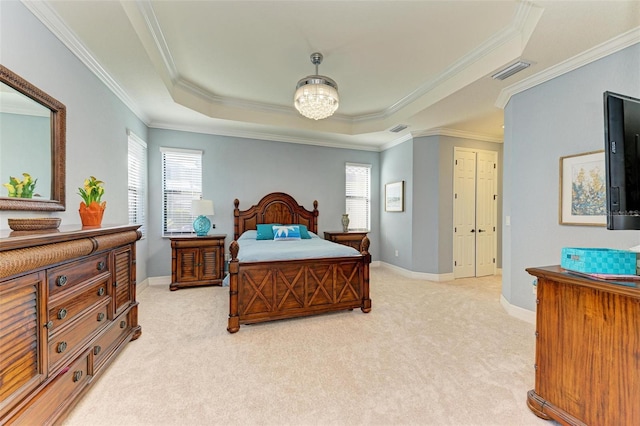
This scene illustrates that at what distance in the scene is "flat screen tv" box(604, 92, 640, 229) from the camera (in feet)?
4.60

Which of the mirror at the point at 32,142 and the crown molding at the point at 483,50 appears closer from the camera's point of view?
the mirror at the point at 32,142

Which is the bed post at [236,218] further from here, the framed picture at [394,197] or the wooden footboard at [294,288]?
the framed picture at [394,197]

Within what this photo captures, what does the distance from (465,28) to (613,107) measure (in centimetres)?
168

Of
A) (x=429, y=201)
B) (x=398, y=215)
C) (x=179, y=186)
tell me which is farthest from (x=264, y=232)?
(x=429, y=201)

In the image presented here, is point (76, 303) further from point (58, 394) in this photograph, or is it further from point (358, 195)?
point (358, 195)

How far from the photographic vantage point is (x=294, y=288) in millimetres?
3141

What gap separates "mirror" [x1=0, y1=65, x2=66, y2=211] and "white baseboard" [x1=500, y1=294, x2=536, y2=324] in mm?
4867

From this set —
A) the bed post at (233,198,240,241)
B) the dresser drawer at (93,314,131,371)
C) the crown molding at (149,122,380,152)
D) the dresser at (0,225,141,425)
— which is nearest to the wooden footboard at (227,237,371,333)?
the dresser drawer at (93,314,131,371)

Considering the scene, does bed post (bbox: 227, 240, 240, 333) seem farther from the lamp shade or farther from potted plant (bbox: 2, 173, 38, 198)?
the lamp shade

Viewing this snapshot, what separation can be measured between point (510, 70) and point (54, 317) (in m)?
4.37

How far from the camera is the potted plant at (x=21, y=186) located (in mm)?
1785

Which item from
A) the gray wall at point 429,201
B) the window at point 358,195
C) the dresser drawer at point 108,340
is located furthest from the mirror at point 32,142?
the gray wall at point 429,201

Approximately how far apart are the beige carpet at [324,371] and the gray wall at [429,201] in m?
1.68

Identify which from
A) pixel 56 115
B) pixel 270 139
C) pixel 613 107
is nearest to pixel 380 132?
pixel 270 139
